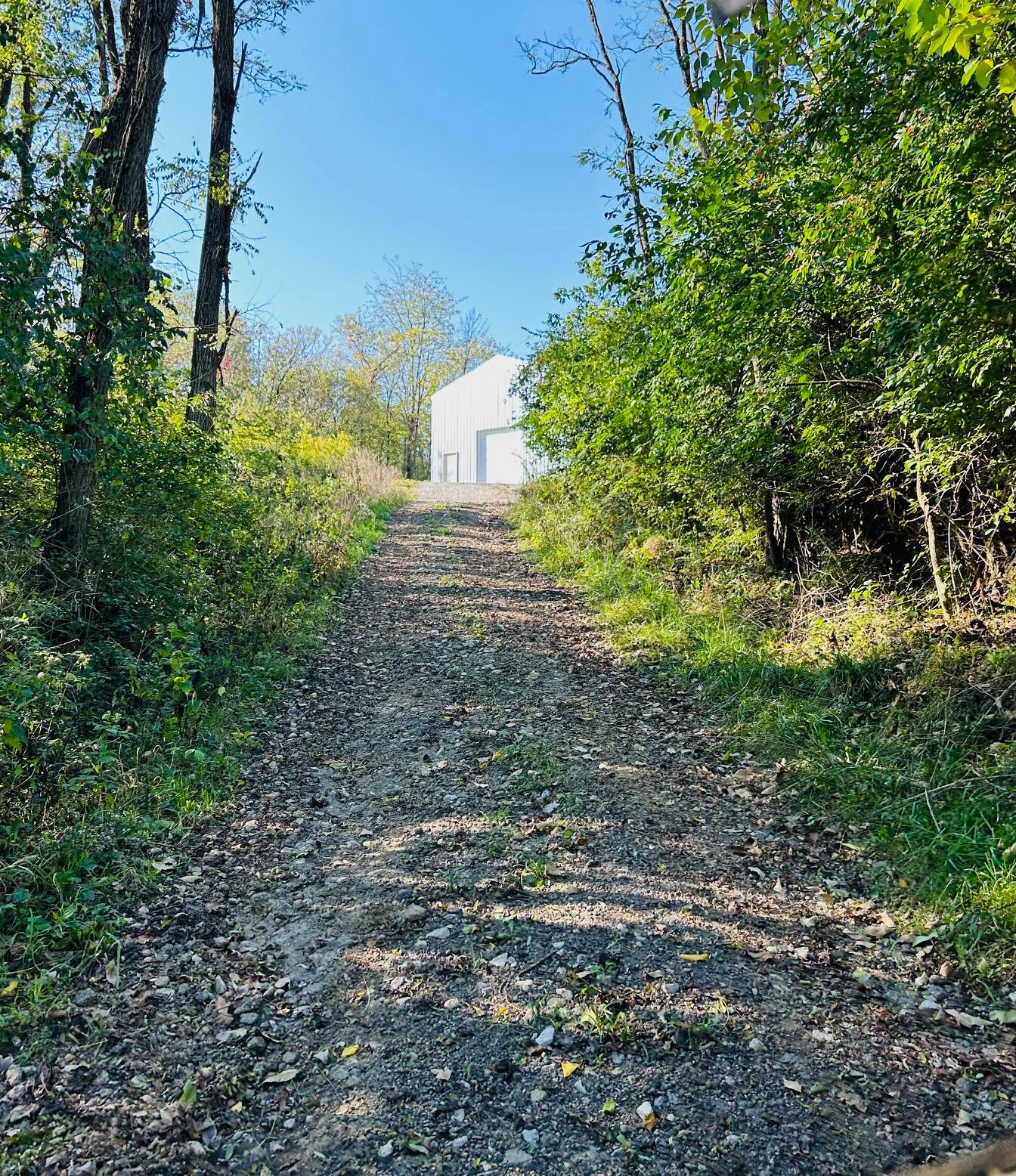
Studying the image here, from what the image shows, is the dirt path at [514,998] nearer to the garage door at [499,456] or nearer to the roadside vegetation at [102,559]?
the roadside vegetation at [102,559]

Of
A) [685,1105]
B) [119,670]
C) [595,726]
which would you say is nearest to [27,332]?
[119,670]

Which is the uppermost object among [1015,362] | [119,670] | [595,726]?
[1015,362]

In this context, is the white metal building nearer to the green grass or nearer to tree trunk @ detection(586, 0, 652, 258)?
tree trunk @ detection(586, 0, 652, 258)

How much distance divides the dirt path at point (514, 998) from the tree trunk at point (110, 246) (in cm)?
231

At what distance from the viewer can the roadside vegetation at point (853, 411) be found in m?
3.36

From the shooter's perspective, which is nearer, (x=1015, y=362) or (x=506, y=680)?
(x=1015, y=362)

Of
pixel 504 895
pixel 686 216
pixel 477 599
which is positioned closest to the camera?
pixel 504 895

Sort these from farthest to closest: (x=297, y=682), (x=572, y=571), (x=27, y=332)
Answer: (x=572, y=571) < (x=297, y=682) < (x=27, y=332)

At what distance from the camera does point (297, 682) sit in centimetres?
605

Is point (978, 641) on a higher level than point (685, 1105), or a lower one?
higher

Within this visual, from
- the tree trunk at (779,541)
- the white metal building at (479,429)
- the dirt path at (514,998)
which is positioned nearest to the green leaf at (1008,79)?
the dirt path at (514,998)

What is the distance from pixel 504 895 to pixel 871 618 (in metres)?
3.62

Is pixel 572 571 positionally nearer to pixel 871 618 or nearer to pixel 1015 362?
pixel 871 618

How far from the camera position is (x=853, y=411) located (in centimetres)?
516
